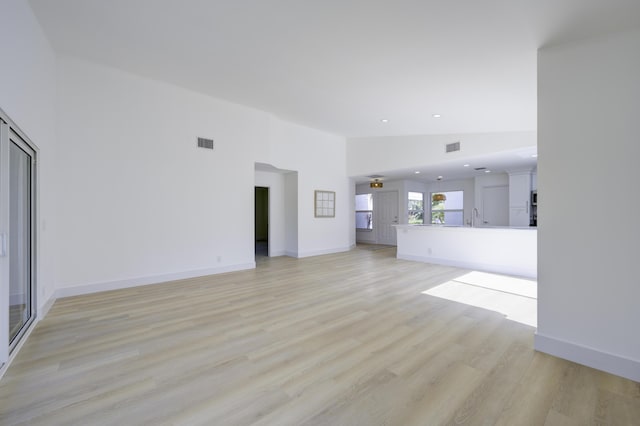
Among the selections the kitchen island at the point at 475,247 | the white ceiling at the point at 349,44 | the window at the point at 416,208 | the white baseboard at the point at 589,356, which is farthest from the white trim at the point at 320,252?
the white baseboard at the point at 589,356

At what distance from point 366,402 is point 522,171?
7905 mm

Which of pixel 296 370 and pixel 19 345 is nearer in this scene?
pixel 296 370

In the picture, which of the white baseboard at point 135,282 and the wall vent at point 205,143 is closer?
the white baseboard at point 135,282

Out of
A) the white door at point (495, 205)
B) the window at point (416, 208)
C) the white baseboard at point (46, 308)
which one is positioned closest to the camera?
the white baseboard at point (46, 308)

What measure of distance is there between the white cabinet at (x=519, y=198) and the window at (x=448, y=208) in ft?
6.53

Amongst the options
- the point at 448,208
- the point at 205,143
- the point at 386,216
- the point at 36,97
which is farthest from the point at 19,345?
the point at 448,208

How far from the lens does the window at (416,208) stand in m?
9.99

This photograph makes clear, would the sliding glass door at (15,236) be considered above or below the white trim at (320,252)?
above

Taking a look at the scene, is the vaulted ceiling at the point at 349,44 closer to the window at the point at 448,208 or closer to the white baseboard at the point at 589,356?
the white baseboard at the point at 589,356

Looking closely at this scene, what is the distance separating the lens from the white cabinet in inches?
286

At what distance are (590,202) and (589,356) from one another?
1196 mm

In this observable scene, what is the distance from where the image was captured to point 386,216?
10.3 m

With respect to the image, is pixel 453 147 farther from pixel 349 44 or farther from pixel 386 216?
pixel 386 216

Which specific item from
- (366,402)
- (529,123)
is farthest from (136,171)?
(529,123)
